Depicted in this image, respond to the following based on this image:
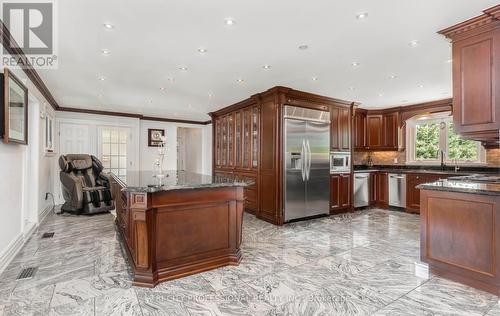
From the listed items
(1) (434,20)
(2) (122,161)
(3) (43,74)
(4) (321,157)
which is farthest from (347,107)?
(2) (122,161)

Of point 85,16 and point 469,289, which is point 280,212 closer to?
point 469,289

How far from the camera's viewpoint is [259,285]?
239 cm

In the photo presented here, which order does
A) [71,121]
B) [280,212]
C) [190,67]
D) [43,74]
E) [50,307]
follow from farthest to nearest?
[71,121] → [280,212] → [43,74] → [190,67] → [50,307]

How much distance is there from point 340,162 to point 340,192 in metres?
0.62

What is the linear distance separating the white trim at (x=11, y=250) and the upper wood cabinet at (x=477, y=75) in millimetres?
4774

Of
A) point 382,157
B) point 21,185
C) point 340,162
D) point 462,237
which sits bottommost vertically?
point 462,237

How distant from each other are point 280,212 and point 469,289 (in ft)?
8.71

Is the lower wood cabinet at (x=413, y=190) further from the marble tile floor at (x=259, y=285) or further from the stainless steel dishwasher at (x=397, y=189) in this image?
the marble tile floor at (x=259, y=285)

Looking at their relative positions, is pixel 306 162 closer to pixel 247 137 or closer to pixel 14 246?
pixel 247 137

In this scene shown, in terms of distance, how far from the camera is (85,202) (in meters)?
5.19

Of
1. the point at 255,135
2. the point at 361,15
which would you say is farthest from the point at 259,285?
the point at 255,135

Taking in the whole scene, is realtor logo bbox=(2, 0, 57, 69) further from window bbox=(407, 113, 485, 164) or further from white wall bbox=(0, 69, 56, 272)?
window bbox=(407, 113, 485, 164)

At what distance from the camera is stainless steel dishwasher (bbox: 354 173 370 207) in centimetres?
580

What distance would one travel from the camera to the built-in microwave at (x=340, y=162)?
5.33 m
